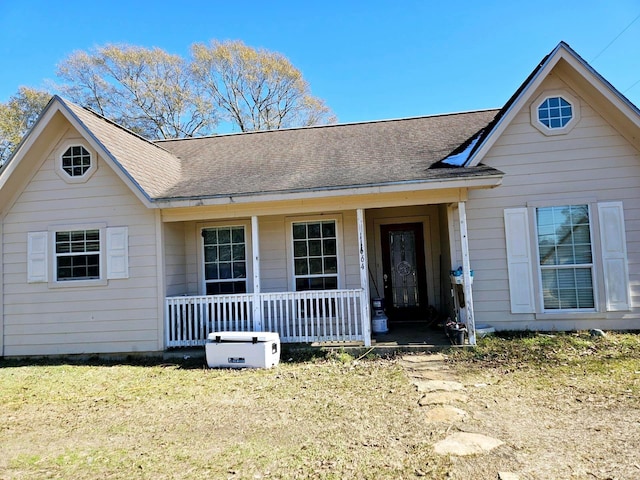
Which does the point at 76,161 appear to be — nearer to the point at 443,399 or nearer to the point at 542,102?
the point at 443,399

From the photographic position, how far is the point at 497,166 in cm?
733

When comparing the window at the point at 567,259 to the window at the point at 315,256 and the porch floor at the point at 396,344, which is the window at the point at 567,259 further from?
the window at the point at 315,256

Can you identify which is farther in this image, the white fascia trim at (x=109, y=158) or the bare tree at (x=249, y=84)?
the bare tree at (x=249, y=84)

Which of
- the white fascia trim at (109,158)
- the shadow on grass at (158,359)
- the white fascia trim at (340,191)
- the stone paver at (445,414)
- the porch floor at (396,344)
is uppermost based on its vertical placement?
the white fascia trim at (109,158)

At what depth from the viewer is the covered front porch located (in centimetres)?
711

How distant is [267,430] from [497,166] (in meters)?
5.92

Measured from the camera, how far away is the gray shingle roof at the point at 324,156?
702 centimetres

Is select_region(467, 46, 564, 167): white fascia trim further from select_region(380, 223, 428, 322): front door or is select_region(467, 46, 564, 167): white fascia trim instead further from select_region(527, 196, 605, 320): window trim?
select_region(380, 223, 428, 322): front door

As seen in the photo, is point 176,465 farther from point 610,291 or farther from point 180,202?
point 610,291

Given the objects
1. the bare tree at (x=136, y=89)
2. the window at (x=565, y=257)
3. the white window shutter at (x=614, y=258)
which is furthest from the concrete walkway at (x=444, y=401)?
the bare tree at (x=136, y=89)

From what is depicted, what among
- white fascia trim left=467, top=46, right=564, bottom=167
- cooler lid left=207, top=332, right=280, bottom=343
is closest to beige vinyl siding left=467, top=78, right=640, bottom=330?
white fascia trim left=467, top=46, right=564, bottom=167

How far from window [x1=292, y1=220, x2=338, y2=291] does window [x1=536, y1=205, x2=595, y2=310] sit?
3.75 m

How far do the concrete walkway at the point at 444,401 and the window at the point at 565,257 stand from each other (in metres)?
2.52

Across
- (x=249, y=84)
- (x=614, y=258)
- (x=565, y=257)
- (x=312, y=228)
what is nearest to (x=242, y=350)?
(x=312, y=228)
